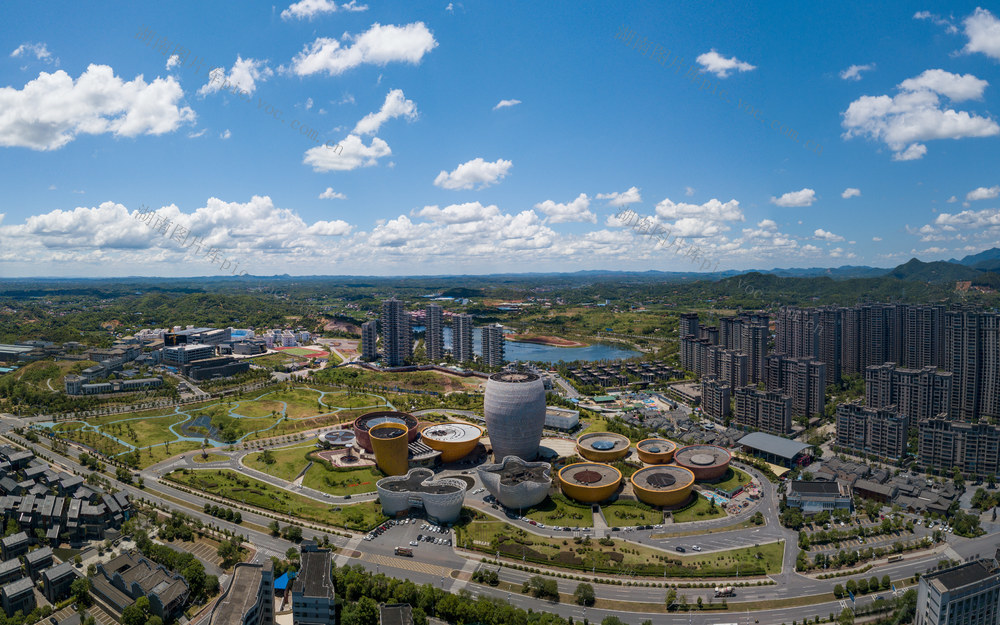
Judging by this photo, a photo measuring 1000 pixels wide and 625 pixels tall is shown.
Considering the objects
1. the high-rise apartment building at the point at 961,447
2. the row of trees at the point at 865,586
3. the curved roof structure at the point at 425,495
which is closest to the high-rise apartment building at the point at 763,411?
the high-rise apartment building at the point at 961,447

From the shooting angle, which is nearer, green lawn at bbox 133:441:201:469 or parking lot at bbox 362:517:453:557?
parking lot at bbox 362:517:453:557

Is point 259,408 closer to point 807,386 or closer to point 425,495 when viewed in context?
point 425,495

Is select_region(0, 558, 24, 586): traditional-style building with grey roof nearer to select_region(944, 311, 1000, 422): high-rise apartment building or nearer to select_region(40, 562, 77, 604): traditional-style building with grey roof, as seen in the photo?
select_region(40, 562, 77, 604): traditional-style building with grey roof

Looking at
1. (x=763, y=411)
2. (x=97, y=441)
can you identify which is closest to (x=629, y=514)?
(x=763, y=411)

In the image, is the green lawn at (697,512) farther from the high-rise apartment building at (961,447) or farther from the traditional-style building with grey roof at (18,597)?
the traditional-style building with grey roof at (18,597)

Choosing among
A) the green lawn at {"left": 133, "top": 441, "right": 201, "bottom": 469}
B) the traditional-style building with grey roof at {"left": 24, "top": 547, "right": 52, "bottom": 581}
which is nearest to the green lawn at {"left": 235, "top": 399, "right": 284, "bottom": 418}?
the green lawn at {"left": 133, "top": 441, "right": 201, "bottom": 469}

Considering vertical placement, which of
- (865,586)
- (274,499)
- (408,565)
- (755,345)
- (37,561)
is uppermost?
(755,345)
